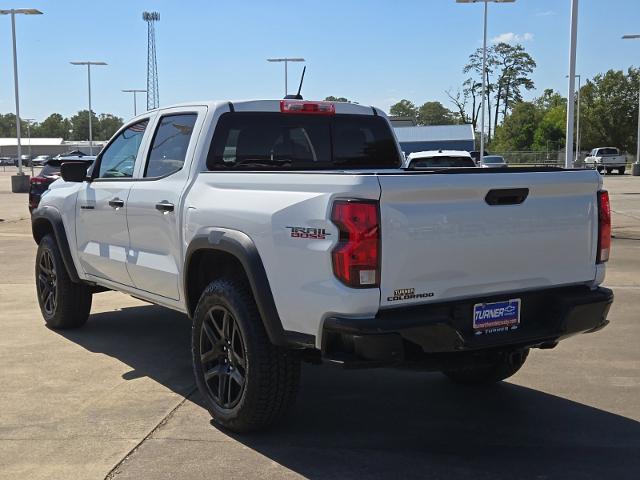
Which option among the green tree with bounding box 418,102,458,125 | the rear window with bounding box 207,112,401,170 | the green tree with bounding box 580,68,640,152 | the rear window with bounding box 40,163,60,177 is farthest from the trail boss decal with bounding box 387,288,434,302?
the green tree with bounding box 418,102,458,125

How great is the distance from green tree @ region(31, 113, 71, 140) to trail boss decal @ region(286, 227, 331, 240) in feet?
602

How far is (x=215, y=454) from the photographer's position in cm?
401

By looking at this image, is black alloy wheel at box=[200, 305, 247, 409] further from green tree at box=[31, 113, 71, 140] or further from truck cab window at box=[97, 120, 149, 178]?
green tree at box=[31, 113, 71, 140]

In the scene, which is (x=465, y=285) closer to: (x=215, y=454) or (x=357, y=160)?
(x=215, y=454)

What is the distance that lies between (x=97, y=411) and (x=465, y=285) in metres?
2.53

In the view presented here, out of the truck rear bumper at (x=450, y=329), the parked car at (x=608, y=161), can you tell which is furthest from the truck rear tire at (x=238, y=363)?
the parked car at (x=608, y=161)

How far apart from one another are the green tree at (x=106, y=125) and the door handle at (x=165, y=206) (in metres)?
157

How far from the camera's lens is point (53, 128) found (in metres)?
176

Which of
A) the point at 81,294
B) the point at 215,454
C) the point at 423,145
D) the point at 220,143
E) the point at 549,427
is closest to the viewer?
the point at 215,454

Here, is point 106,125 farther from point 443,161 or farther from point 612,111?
point 443,161

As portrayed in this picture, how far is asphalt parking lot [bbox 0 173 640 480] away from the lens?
385cm

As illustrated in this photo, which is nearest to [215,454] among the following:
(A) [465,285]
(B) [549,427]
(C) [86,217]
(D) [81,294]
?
(A) [465,285]

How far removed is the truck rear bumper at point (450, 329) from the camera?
11.3ft

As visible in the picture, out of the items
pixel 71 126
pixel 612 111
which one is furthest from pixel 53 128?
pixel 612 111
